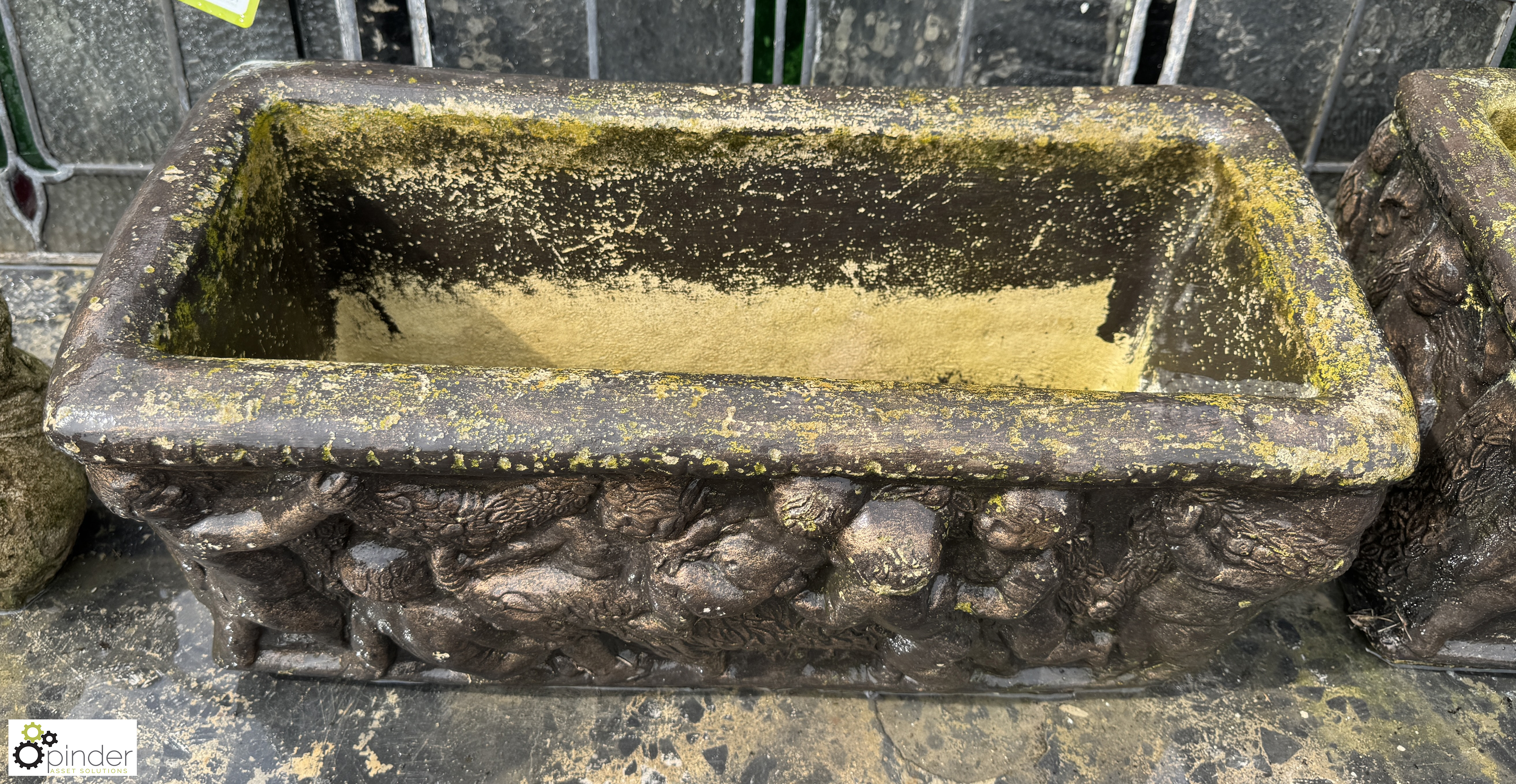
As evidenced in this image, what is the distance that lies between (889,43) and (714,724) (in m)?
1.84

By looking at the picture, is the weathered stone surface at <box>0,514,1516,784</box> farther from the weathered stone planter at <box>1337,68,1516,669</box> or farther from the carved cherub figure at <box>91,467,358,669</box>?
the carved cherub figure at <box>91,467,358,669</box>

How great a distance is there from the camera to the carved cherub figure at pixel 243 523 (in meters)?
1.39

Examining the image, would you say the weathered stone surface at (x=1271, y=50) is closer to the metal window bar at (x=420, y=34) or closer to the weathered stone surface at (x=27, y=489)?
the metal window bar at (x=420, y=34)

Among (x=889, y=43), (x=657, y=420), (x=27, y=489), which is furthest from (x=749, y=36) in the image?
(x=27, y=489)

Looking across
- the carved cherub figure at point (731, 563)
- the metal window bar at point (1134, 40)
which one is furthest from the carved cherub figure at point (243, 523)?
the metal window bar at point (1134, 40)

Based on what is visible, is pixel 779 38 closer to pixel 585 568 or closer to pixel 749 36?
pixel 749 36

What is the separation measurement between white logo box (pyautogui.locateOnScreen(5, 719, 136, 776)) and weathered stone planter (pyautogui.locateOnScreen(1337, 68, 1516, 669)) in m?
2.68

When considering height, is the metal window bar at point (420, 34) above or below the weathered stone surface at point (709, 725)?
above

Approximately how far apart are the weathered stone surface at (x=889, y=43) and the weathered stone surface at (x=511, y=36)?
0.67 metres

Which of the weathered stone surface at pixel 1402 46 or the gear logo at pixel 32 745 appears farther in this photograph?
→ the weathered stone surface at pixel 1402 46

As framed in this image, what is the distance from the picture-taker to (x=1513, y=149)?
2121 mm

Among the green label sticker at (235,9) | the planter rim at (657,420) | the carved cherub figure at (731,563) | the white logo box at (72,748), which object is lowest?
the white logo box at (72,748)

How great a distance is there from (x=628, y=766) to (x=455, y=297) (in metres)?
1.17

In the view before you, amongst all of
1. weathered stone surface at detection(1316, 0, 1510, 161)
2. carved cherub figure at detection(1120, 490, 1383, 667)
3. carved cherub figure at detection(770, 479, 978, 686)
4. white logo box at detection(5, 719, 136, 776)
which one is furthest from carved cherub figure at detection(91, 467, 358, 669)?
weathered stone surface at detection(1316, 0, 1510, 161)
